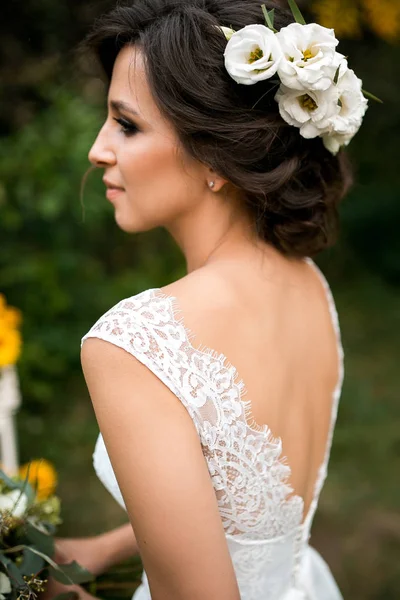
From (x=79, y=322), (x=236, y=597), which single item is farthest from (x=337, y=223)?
(x=79, y=322)

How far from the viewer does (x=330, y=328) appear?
2.02 m

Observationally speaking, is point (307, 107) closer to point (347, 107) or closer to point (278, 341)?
point (347, 107)

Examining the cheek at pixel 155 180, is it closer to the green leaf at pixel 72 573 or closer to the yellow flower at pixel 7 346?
the green leaf at pixel 72 573

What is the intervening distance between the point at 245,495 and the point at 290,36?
1.03 meters

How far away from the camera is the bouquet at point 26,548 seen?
150 cm

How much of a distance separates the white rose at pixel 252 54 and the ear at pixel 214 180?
248mm

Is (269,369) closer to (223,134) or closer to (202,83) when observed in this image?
(223,134)

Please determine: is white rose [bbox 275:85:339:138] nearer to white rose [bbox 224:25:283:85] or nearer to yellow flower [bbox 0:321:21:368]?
white rose [bbox 224:25:283:85]

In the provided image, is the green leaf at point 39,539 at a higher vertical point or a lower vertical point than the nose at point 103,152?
lower

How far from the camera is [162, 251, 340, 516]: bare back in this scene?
4.94ft

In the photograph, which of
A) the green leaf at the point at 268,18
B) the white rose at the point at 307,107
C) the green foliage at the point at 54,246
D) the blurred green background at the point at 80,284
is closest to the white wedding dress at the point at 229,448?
the white rose at the point at 307,107

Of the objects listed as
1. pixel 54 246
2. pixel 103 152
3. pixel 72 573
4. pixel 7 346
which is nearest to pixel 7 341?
pixel 7 346

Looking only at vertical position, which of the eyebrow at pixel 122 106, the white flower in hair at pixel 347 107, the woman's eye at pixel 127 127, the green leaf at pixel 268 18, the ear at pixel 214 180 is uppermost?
the green leaf at pixel 268 18

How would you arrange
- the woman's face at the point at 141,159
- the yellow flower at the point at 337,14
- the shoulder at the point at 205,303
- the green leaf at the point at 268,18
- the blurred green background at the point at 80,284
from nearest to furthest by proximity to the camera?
the shoulder at the point at 205,303 → the green leaf at the point at 268,18 → the woman's face at the point at 141,159 → the blurred green background at the point at 80,284 → the yellow flower at the point at 337,14
